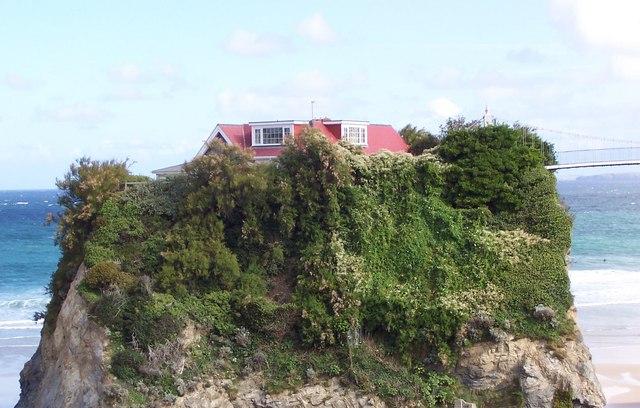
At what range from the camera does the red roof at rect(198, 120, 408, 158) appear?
31672 millimetres

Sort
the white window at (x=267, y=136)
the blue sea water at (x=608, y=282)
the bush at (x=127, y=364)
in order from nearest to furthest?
the bush at (x=127, y=364) < the white window at (x=267, y=136) < the blue sea water at (x=608, y=282)

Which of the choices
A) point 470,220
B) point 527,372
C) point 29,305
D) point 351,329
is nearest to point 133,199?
point 351,329

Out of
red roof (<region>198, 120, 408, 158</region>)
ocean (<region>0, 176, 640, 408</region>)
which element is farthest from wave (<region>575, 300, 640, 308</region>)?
red roof (<region>198, 120, 408, 158</region>)

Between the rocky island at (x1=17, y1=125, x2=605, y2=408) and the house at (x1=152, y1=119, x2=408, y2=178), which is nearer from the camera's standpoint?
the rocky island at (x1=17, y1=125, x2=605, y2=408)

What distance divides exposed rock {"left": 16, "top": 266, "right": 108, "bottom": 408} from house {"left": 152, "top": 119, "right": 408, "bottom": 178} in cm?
613

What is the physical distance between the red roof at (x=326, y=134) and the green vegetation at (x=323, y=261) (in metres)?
3.45

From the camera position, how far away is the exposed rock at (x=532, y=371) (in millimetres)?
23938

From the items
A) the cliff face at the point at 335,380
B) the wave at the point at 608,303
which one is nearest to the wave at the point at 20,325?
the cliff face at the point at 335,380

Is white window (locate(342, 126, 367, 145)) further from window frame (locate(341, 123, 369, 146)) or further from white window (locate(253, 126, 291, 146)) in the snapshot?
white window (locate(253, 126, 291, 146))

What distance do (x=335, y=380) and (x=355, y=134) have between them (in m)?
11.9

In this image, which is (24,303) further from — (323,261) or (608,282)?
(608,282)

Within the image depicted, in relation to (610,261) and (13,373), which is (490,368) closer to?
(13,373)

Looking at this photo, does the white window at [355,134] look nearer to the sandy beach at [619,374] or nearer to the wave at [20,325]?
the sandy beach at [619,374]

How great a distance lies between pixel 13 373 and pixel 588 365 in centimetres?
2277
